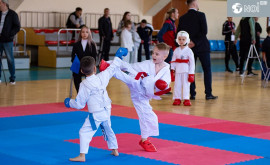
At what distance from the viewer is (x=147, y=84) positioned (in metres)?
5.73

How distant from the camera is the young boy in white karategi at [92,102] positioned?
5180 millimetres

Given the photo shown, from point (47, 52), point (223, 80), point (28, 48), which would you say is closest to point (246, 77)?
point (223, 80)

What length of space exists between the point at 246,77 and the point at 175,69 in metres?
5.93

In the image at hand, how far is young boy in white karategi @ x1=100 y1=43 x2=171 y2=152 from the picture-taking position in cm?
568

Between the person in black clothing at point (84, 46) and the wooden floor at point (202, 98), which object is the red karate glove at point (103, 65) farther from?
the person in black clothing at point (84, 46)

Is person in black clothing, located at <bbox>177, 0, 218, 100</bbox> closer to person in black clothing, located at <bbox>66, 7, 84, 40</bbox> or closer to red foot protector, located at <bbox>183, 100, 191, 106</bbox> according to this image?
red foot protector, located at <bbox>183, 100, 191, 106</bbox>

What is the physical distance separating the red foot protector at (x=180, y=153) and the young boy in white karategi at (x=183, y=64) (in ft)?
10.6

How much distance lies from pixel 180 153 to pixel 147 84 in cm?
85

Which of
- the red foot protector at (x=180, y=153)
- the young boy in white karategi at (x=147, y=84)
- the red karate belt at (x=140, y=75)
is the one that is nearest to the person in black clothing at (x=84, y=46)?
the red foot protector at (x=180, y=153)

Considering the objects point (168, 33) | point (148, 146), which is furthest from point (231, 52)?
point (148, 146)

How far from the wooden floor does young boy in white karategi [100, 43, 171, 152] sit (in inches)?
101

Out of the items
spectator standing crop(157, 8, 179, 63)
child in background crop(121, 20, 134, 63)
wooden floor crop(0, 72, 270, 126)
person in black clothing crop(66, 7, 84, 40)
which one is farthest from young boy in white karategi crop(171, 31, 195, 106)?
person in black clothing crop(66, 7, 84, 40)

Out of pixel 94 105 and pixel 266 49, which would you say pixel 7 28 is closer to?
pixel 266 49

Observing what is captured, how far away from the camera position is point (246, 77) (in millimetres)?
14852
